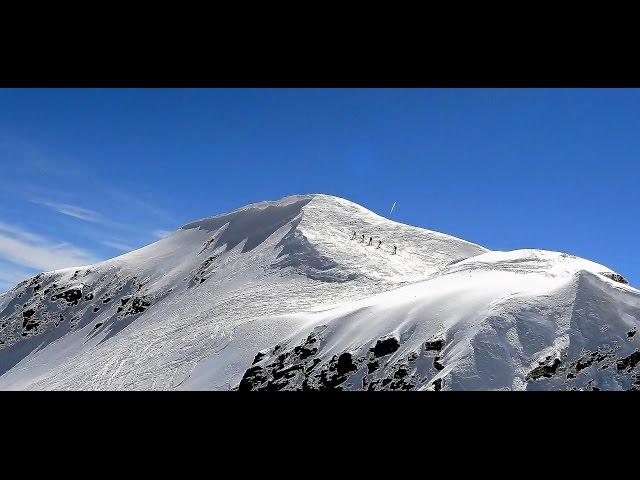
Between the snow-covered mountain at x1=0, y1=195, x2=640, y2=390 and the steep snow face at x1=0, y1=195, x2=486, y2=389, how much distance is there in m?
0.25

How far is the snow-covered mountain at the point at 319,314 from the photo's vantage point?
25000 mm

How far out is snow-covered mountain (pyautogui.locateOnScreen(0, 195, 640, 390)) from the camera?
2500 centimetres

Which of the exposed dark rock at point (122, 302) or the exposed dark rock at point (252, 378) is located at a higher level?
the exposed dark rock at point (122, 302)

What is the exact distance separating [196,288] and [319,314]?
25510 millimetres

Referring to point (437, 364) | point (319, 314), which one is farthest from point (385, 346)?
point (319, 314)

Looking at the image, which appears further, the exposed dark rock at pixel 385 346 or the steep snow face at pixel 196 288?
the steep snow face at pixel 196 288

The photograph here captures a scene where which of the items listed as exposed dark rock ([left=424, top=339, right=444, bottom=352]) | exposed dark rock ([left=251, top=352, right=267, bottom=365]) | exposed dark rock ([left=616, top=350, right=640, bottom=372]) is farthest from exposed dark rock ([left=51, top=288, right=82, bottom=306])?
exposed dark rock ([left=616, top=350, right=640, bottom=372])

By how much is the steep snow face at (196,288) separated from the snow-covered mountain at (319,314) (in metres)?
0.25

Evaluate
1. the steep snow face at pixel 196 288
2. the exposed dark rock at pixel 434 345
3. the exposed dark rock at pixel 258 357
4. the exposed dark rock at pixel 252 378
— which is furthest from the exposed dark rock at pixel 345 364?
A: the steep snow face at pixel 196 288

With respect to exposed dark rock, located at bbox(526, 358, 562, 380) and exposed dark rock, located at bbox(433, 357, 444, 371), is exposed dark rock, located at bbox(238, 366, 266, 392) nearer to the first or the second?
exposed dark rock, located at bbox(433, 357, 444, 371)

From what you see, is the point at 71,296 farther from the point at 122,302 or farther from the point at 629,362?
the point at 629,362

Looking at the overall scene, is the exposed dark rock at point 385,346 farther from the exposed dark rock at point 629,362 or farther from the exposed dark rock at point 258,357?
the exposed dark rock at point 629,362
